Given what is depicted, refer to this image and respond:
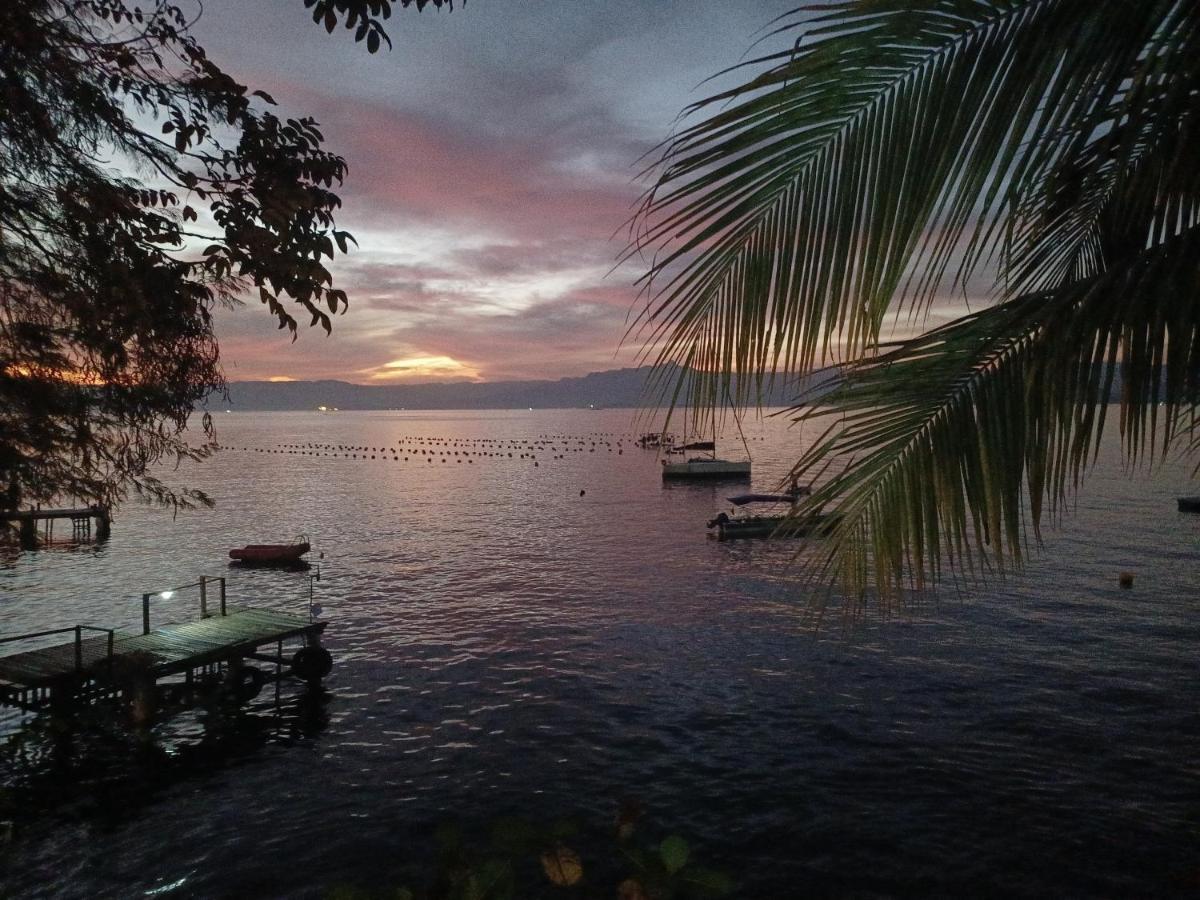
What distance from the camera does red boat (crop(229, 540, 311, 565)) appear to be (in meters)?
47.2

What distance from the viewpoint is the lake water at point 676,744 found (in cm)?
1518

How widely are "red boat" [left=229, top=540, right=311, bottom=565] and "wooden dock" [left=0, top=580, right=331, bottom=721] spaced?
70.6ft

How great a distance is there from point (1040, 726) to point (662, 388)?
2382 centimetres

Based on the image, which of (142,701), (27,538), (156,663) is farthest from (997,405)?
(156,663)

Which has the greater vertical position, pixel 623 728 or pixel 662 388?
pixel 662 388

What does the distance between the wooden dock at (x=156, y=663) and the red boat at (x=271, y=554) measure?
21.5m

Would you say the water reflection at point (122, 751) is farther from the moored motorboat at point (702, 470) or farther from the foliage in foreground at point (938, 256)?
the moored motorboat at point (702, 470)

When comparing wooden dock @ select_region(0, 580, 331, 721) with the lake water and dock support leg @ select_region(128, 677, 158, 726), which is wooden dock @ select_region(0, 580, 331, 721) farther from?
the lake water

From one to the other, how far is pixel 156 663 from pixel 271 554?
27.8m

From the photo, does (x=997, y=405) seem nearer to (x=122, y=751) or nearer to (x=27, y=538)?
(x=27, y=538)

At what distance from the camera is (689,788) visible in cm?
1792

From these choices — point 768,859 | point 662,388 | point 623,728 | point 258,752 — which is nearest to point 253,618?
point 258,752

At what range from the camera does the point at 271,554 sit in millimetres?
47469

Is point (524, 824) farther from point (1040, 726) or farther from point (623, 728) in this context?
point (1040, 726)
